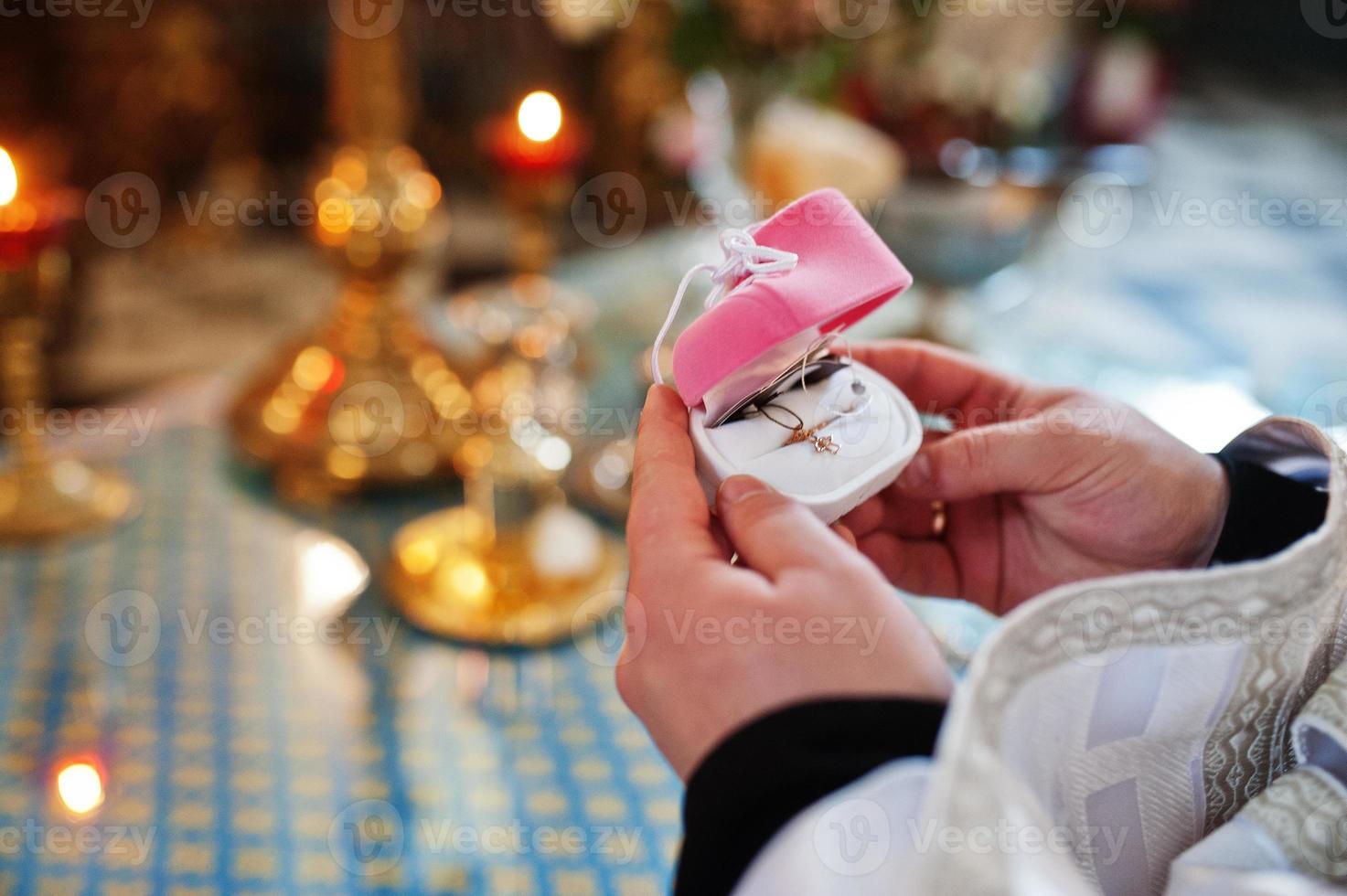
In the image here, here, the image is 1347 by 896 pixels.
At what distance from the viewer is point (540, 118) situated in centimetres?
Result: 99

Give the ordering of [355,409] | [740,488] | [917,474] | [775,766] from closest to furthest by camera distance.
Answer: [775,766], [740,488], [917,474], [355,409]

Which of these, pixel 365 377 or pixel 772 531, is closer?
pixel 772 531

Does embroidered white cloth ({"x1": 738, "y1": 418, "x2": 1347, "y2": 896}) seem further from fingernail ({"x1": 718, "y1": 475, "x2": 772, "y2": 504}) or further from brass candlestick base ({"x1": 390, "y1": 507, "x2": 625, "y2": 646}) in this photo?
brass candlestick base ({"x1": 390, "y1": 507, "x2": 625, "y2": 646})

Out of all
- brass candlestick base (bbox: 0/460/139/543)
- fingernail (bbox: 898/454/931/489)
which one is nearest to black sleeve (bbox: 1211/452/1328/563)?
fingernail (bbox: 898/454/931/489)

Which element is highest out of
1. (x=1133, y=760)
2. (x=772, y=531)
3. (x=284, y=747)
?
(x=772, y=531)

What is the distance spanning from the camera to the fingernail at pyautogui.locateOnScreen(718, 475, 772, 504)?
49cm

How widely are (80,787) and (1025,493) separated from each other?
2.18ft

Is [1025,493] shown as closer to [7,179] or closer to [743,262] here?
[743,262]

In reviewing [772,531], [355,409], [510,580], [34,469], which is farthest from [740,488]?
[34,469]

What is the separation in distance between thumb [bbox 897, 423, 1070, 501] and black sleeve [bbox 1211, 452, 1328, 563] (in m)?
0.09

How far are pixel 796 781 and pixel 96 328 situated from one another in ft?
9.25

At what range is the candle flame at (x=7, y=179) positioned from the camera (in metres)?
0.93

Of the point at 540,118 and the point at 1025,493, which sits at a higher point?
the point at 540,118

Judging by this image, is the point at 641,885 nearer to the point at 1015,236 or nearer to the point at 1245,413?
the point at 1015,236
